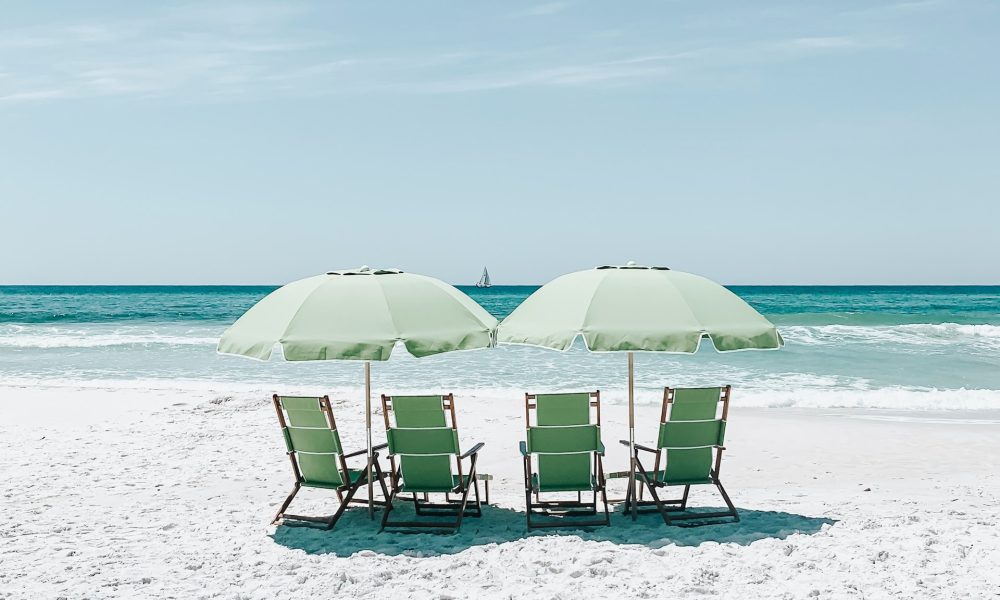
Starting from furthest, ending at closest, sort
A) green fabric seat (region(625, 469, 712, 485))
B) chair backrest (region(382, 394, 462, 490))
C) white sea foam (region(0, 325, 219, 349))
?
white sea foam (region(0, 325, 219, 349)), green fabric seat (region(625, 469, 712, 485)), chair backrest (region(382, 394, 462, 490))

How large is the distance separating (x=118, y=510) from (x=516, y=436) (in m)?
4.96

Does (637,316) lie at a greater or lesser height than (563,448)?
greater

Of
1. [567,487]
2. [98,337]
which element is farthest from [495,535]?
[98,337]

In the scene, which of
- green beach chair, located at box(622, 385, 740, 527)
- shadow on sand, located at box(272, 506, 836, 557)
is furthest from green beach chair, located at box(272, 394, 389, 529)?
green beach chair, located at box(622, 385, 740, 527)

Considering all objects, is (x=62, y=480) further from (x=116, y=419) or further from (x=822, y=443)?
(x=822, y=443)

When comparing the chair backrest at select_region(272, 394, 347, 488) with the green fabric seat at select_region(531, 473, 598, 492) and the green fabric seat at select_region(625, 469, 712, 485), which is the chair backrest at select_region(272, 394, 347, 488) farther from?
the green fabric seat at select_region(625, 469, 712, 485)

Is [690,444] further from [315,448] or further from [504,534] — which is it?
[315,448]

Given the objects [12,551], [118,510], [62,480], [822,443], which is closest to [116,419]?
[62,480]

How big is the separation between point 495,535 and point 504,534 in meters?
0.07

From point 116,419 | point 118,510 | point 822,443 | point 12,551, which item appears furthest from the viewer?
point 116,419

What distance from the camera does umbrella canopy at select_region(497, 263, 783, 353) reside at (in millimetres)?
4832

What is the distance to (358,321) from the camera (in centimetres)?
495

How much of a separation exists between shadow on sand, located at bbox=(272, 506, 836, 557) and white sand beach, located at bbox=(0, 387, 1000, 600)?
2 cm

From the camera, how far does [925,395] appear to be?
13.8 metres
